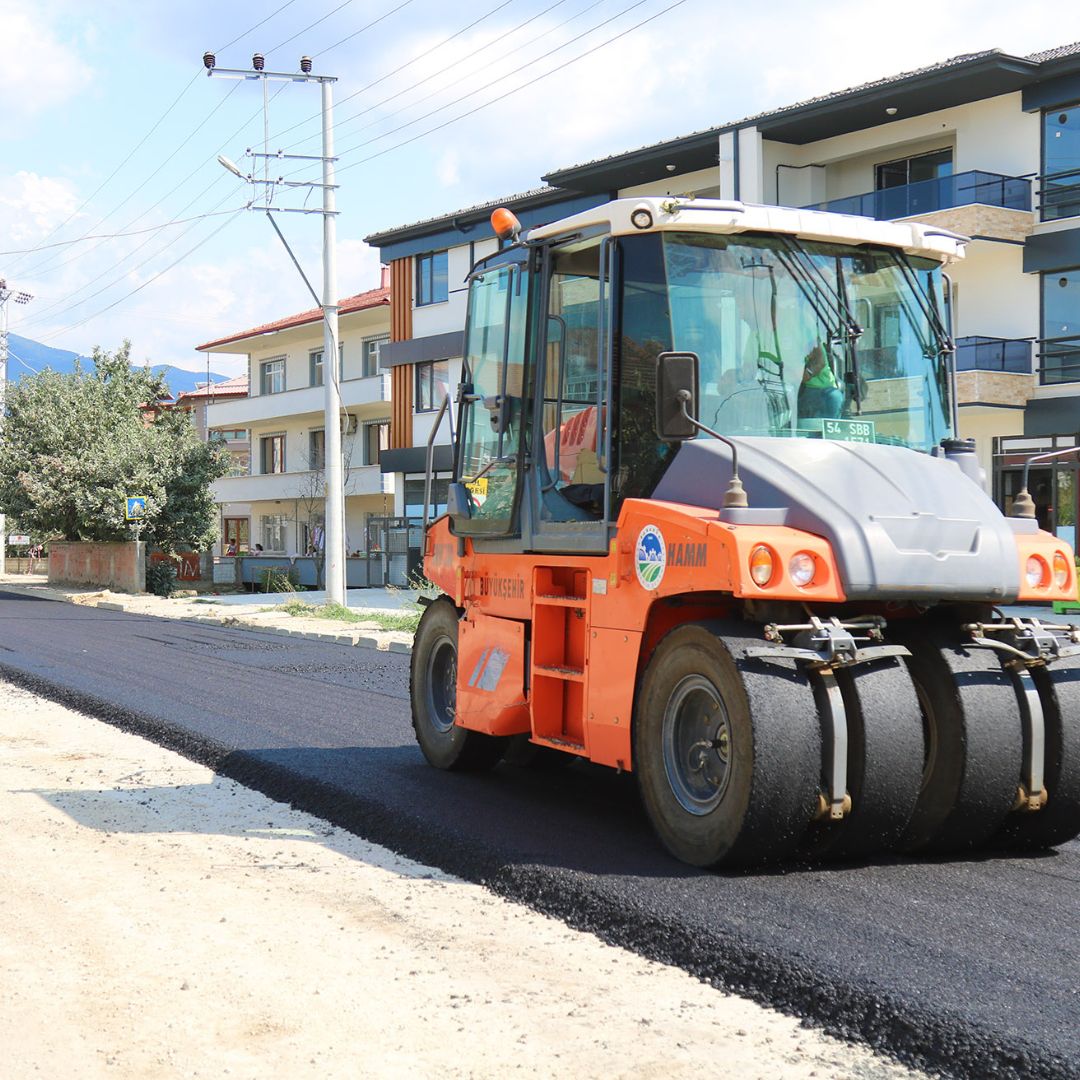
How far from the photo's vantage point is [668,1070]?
4379 millimetres

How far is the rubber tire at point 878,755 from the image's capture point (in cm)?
634

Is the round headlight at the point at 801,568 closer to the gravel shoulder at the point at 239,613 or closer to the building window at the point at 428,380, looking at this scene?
the gravel shoulder at the point at 239,613

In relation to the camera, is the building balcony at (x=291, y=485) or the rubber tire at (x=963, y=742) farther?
the building balcony at (x=291, y=485)

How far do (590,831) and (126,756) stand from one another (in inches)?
177

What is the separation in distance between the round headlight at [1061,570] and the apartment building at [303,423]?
3778cm

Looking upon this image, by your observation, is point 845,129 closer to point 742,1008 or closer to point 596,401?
point 596,401

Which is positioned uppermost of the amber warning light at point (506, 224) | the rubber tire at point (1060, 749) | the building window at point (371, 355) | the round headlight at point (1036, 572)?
the building window at point (371, 355)

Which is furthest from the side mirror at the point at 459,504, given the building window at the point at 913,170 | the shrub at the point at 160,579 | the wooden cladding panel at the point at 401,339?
the wooden cladding panel at the point at 401,339

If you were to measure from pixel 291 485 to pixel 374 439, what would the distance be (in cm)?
571

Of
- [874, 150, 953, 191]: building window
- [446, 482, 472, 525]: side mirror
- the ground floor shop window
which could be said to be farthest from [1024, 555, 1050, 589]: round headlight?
[874, 150, 953, 191]: building window

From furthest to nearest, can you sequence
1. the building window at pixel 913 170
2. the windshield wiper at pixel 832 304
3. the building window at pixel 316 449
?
the building window at pixel 316 449 < the building window at pixel 913 170 < the windshield wiper at pixel 832 304

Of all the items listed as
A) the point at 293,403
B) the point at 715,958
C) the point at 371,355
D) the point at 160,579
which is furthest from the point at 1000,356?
the point at 293,403

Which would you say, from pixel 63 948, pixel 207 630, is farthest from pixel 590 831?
pixel 207 630

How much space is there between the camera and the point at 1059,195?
2931 centimetres
